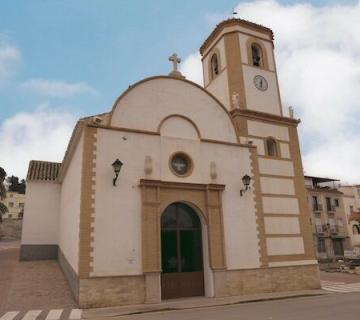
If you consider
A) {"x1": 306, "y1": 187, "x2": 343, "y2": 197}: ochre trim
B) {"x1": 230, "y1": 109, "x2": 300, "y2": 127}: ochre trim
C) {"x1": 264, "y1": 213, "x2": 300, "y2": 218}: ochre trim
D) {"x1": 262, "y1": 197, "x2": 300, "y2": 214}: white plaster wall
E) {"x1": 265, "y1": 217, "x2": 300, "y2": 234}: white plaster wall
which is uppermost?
{"x1": 306, "y1": 187, "x2": 343, "y2": 197}: ochre trim

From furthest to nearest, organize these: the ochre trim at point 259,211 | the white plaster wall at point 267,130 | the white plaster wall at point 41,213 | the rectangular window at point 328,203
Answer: the rectangular window at point 328,203 < the white plaster wall at point 41,213 < the white plaster wall at point 267,130 < the ochre trim at point 259,211

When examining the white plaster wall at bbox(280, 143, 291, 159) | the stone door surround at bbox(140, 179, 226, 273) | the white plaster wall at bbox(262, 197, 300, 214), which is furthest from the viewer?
the white plaster wall at bbox(280, 143, 291, 159)

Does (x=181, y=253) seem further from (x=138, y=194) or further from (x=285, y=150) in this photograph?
(x=285, y=150)

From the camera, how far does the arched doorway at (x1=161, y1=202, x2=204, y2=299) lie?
47.5 feet

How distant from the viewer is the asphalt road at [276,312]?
9812 millimetres

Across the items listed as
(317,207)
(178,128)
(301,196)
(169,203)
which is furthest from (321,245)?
(169,203)

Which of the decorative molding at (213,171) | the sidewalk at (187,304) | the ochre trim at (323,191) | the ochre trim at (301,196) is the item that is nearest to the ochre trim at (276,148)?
the ochre trim at (301,196)

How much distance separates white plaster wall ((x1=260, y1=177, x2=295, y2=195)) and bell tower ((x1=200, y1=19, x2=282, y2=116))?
388 cm

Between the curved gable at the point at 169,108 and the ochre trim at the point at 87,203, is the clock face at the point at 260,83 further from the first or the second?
the ochre trim at the point at 87,203

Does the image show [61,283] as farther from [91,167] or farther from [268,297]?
[268,297]

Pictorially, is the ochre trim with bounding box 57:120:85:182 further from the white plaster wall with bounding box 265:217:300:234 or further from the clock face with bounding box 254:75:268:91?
the clock face with bounding box 254:75:268:91

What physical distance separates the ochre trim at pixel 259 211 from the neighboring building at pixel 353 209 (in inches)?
1071

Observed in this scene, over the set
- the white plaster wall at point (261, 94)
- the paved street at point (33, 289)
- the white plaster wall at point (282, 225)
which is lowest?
the paved street at point (33, 289)

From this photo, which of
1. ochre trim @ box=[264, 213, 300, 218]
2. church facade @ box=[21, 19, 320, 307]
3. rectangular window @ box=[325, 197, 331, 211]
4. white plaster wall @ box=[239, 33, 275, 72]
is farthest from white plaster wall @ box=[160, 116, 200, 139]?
rectangular window @ box=[325, 197, 331, 211]
